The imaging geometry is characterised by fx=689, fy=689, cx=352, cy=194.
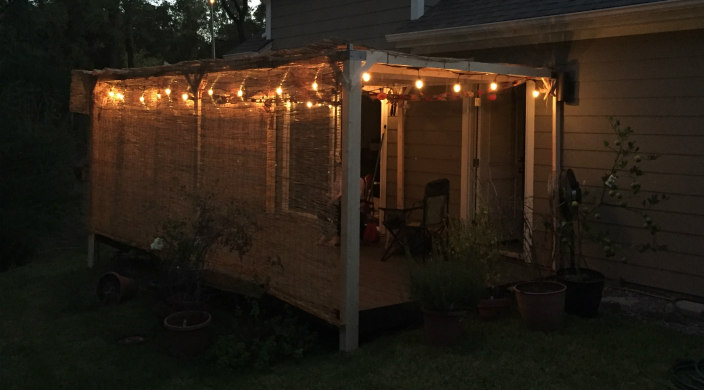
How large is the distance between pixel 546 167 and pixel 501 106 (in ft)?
3.72

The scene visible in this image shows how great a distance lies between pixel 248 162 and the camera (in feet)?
19.0

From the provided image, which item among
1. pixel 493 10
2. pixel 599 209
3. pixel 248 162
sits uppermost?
pixel 493 10

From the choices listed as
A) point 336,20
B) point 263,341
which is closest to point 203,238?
point 263,341

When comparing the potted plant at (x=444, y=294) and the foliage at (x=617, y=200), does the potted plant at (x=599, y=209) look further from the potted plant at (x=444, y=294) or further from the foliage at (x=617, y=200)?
the potted plant at (x=444, y=294)

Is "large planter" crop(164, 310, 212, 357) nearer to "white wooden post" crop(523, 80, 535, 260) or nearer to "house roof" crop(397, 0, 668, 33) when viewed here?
"white wooden post" crop(523, 80, 535, 260)

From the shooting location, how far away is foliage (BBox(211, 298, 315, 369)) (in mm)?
4723

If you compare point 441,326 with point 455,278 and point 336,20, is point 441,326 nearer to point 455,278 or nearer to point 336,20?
point 455,278

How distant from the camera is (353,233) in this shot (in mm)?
4770

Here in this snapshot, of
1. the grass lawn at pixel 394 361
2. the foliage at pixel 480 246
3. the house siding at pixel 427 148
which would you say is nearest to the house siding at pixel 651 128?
the grass lawn at pixel 394 361

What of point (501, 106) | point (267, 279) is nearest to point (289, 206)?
point (267, 279)

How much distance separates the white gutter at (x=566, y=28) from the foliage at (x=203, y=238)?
3111 mm

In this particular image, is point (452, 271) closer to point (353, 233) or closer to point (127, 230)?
point (353, 233)

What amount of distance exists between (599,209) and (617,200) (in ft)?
1.17

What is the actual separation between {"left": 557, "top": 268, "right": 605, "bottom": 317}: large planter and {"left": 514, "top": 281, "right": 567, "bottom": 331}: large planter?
318mm
